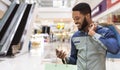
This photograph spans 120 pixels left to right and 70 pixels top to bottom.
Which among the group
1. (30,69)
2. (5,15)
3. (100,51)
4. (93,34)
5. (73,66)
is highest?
(5,15)

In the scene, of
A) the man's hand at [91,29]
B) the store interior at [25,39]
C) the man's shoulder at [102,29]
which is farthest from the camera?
the store interior at [25,39]

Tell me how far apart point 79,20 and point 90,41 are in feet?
0.67

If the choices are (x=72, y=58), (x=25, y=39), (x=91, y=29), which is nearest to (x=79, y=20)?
(x=91, y=29)

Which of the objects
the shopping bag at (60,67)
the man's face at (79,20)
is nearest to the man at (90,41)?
the man's face at (79,20)

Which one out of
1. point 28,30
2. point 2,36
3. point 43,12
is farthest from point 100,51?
point 43,12

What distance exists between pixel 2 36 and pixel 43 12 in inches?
325

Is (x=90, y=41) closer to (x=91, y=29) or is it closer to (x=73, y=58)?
(x=91, y=29)

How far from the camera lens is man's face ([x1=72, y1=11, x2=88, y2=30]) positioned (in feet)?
6.11

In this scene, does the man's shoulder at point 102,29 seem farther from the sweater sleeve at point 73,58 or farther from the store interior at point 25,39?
the store interior at point 25,39

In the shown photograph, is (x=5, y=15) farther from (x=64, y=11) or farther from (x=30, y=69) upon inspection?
(x=64, y=11)

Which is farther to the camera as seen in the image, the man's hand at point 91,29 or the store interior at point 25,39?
the store interior at point 25,39

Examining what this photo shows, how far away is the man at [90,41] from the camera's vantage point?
1.80 meters

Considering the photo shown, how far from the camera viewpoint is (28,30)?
790 cm

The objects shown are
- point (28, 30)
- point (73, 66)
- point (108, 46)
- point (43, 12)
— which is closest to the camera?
point (108, 46)
